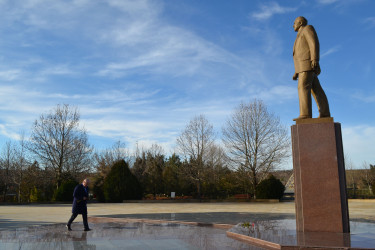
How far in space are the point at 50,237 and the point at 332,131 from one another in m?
7.44

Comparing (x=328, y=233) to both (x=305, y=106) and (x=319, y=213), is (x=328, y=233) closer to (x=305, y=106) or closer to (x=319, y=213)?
(x=319, y=213)

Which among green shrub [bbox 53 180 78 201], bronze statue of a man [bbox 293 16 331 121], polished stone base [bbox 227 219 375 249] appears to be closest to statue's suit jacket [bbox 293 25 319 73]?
bronze statue of a man [bbox 293 16 331 121]

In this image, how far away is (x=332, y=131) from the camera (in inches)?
281

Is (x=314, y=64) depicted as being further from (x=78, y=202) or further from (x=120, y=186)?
(x=120, y=186)

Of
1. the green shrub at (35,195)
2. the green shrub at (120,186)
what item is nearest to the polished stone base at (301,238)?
the green shrub at (120,186)

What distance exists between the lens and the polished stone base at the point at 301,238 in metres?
5.41

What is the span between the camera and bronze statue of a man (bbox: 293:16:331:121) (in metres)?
7.62

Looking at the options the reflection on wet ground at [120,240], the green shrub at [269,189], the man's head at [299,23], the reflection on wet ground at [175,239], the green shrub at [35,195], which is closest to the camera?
the reflection on wet ground at [175,239]

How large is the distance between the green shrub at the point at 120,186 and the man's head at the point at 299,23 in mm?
23176

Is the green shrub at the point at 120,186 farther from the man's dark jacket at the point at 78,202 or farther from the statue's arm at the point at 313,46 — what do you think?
the statue's arm at the point at 313,46

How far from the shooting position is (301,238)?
19.8ft

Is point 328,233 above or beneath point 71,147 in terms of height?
beneath

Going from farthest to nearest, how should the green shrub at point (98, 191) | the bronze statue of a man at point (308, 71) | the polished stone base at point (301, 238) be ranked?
1. the green shrub at point (98, 191)
2. the bronze statue of a man at point (308, 71)
3. the polished stone base at point (301, 238)

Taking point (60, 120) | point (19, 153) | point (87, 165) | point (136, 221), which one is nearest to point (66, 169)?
point (87, 165)
